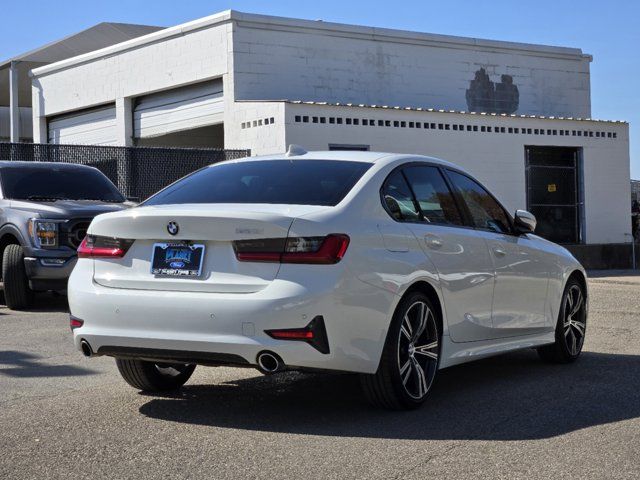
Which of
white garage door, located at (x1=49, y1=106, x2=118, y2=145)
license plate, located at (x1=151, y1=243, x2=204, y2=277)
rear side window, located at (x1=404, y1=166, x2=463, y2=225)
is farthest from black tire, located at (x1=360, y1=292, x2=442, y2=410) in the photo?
white garage door, located at (x1=49, y1=106, x2=118, y2=145)

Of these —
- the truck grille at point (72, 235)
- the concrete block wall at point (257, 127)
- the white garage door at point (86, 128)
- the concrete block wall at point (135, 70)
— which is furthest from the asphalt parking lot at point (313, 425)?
the white garage door at point (86, 128)

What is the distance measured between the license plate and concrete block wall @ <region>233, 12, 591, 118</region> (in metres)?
20.4

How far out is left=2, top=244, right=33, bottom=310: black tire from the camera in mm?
12555

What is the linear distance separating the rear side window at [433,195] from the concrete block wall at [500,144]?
1663 centimetres

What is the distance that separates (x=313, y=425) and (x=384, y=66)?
77.2 ft

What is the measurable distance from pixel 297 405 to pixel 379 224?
130cm

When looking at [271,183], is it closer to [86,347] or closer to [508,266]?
[86,347]

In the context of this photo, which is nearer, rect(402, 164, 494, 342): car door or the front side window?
rect(402, 164, 494, 342): car door

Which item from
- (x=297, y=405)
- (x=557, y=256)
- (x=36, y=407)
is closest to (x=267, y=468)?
(x=297, y=405)

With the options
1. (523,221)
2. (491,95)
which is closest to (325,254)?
(523,221)

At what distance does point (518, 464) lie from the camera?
5184 mm

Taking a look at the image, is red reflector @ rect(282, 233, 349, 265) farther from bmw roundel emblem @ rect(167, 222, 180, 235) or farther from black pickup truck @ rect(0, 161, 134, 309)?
black pickup truck @ rect(0, 161, 134, 309)

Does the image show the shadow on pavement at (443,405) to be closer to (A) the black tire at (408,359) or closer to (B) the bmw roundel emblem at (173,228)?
(A) the black tire at (408,359)

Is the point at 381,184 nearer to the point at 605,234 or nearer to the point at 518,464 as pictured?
the point at 518,464
